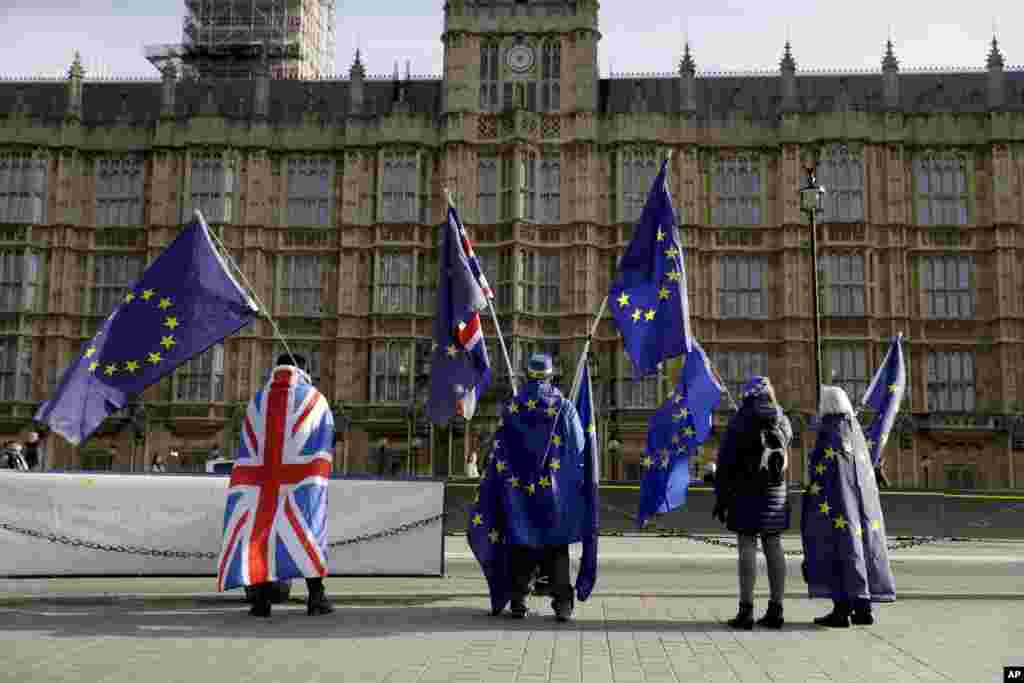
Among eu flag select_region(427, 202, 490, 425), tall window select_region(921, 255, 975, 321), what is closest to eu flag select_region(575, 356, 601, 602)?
eu flag select_region(427, 202, 490, 425)

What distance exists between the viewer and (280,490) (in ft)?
27.1

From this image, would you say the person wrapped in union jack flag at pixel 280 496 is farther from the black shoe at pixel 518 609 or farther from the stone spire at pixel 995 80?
the stone spire at pixel 995 80

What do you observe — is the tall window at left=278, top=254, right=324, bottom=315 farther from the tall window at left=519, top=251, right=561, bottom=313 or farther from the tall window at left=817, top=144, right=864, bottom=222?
the tall window at left=817, top=144, right=864, bottom=222

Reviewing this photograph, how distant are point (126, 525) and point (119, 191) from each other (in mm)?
28299

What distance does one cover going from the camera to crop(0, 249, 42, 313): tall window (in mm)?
34375

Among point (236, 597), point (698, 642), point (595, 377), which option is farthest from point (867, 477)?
point (595, 377)

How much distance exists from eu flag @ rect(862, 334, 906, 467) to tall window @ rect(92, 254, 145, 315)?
82.4 ft

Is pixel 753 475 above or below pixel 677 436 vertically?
below

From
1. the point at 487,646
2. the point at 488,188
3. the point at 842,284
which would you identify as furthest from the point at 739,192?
the point at 487,646

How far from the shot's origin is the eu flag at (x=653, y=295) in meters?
10.3

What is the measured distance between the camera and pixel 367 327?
112 ft

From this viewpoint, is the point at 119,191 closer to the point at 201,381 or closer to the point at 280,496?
the point at 201,381

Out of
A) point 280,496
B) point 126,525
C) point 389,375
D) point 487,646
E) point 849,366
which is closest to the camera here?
point 487,646

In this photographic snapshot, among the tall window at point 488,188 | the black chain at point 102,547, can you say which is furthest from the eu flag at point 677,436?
the tall window at point 488,188
